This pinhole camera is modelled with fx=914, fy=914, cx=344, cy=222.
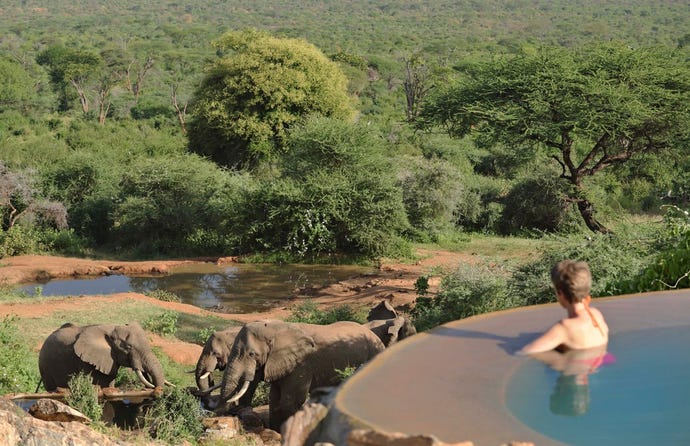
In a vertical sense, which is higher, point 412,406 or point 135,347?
point 412,406

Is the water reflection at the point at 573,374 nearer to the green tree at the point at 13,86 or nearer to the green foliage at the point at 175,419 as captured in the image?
the green foliage at the point at 175,419

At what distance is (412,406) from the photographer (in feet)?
14.6

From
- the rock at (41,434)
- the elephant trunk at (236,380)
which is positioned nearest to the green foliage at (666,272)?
the elephant trunk at (236,380)

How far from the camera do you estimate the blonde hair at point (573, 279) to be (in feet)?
16.7

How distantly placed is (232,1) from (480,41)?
176 ft

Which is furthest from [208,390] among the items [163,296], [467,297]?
[163,296]

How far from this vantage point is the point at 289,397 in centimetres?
955

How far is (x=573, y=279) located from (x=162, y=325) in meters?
9.75

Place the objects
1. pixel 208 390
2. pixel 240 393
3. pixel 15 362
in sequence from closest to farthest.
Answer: pixel 240 393 < pixel 208 390 < pixel 15 362

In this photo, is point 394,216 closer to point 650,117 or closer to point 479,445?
point 650,117

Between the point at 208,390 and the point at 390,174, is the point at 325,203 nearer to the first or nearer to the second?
the point at 390,174

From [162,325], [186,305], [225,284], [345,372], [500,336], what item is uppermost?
[500,336]

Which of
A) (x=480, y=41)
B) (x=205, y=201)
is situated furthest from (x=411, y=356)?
(x=480, y=41)

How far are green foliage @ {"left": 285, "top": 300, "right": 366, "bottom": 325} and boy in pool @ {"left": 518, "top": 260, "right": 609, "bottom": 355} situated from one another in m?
8.94
